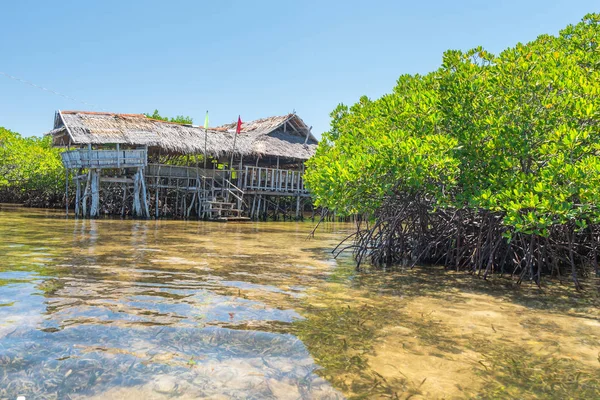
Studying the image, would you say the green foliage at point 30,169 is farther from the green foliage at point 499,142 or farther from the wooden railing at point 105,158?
the green foliage at point 499,142

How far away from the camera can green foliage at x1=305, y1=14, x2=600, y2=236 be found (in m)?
5.49

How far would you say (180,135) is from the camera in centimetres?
2067

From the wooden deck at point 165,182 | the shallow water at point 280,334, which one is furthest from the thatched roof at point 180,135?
the shallow water at point 280,334

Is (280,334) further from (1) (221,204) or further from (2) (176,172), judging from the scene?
(2) (176,172)

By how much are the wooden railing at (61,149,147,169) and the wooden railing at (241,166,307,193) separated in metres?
4.94

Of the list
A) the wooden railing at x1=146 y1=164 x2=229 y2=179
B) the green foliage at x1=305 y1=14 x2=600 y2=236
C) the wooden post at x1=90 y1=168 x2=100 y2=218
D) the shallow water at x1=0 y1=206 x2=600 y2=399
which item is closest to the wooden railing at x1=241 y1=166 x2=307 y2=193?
the wooden railing at x1=146 y1=164 x2=229 y2=179

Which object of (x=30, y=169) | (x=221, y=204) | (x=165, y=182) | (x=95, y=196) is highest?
(x=30, y=169)

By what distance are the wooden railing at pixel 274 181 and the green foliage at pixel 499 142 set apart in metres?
14.3

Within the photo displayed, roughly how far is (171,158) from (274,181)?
21.1ft

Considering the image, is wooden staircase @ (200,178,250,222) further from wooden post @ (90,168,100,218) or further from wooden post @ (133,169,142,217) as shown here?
wooden post @ (90,168,100,218)

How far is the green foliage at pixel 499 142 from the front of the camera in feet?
18.0

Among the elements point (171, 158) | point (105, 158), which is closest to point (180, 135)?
point (105, 158)

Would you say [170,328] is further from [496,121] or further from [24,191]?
[24,191]

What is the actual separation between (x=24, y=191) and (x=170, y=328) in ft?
108
